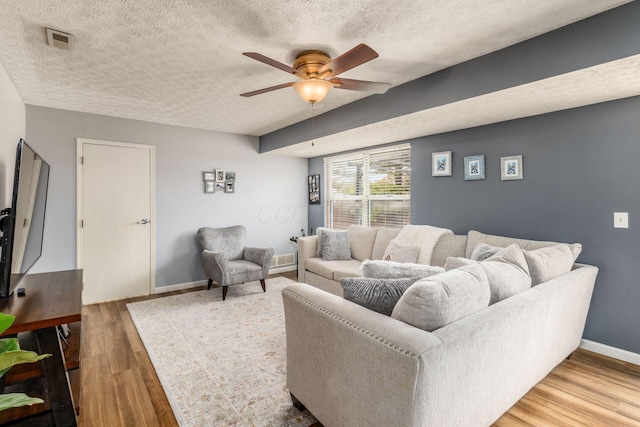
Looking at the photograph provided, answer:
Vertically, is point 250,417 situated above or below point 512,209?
below

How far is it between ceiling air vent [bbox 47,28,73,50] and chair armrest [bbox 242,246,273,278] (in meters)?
2.81

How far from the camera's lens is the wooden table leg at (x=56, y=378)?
1474 mm

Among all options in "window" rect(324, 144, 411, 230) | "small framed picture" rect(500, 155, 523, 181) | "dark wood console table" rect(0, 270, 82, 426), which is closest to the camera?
"dark wood console table" rect(0, 270, 82, 426)

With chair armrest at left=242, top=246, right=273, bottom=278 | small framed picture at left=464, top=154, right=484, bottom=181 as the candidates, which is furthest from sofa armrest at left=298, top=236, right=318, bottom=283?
small framed picture at left=464, top=154, right=484, bottom=181

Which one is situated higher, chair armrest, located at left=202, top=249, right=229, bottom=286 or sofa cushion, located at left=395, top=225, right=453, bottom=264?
sofa cushion, located at left=395, top=225, right=453, bottom=264

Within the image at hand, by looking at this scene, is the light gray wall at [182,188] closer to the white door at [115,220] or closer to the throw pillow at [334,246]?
the white door at [115,220]

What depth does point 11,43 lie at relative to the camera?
209 cm

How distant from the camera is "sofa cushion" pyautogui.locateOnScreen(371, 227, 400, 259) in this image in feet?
12.4

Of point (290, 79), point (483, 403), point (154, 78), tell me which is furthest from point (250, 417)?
point (154, 78)

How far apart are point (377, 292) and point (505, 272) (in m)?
0.77

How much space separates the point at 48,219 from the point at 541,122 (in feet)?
16.9

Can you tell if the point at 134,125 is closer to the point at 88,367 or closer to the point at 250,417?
the point at 88,367

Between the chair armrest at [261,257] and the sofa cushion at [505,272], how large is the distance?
9.03 ft

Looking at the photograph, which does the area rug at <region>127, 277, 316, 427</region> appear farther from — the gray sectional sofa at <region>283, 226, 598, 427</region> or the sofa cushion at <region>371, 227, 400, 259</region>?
the sofa cushion at <region>371, 227, 400, 259</region>
